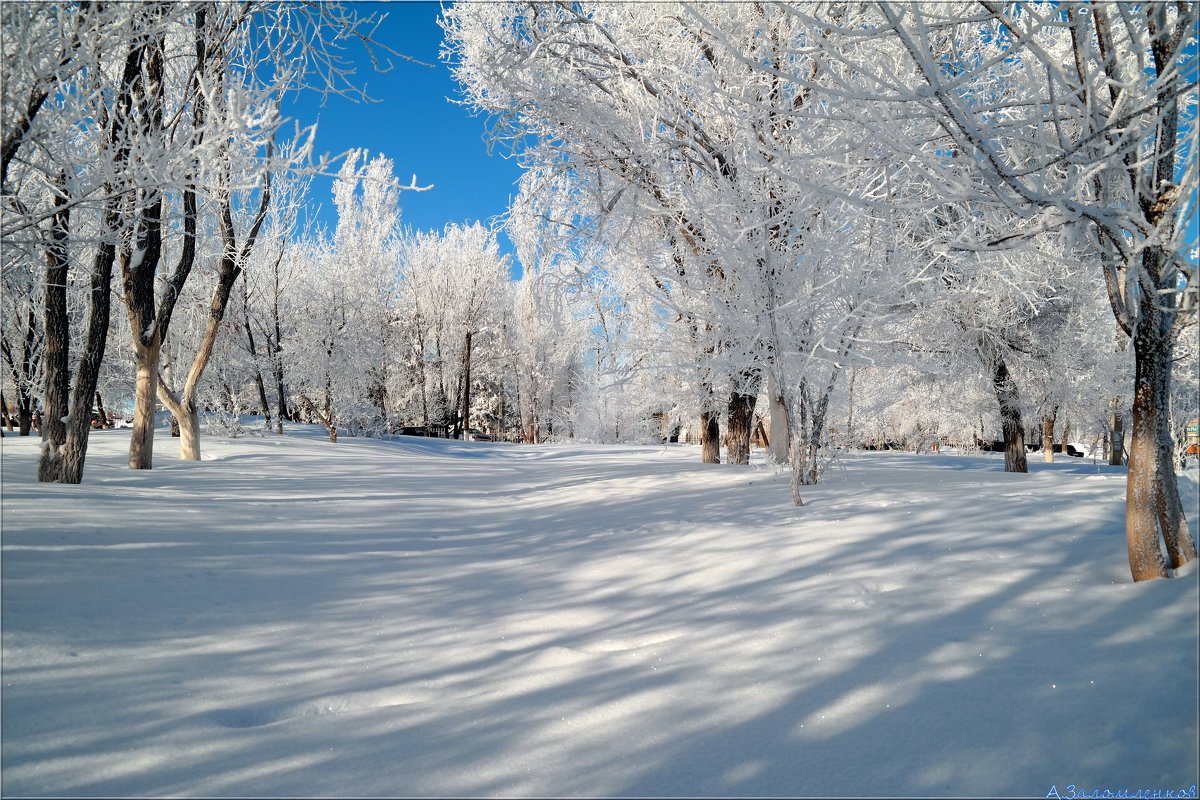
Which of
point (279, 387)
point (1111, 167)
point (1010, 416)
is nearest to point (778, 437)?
point (1111, 167)

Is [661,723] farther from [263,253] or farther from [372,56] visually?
[263,253]

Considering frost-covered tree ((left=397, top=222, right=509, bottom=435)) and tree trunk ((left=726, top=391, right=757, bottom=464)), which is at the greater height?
frost-covered tree ((left=397, top=222, right=509, bottom=435))

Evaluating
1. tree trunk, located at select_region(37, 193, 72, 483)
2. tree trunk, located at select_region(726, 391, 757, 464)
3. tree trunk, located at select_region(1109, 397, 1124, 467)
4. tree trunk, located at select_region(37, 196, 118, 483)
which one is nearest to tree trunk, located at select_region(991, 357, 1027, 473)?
tree trunk, located at select_region(1109, 397, 1124, 467)

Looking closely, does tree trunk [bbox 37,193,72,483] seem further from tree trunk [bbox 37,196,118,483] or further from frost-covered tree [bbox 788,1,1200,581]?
frost-covered tree [bbox 788,1,1200,581]

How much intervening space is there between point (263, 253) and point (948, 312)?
859 inches

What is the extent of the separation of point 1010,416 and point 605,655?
1458 centimetres

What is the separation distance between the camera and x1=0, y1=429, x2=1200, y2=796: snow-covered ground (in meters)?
1.94

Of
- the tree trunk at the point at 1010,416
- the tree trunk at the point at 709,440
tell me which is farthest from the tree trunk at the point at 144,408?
the tree trunk at the point at 1010,416

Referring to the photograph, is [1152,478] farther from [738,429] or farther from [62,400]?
[62,400]

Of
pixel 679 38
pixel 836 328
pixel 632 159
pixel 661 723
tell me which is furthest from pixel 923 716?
pixel 679 38

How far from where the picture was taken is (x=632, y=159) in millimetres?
8719

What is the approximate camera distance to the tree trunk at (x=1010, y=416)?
1370cm

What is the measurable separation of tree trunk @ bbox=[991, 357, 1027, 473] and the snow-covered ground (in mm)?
9110

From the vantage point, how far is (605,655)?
297 centimetres
